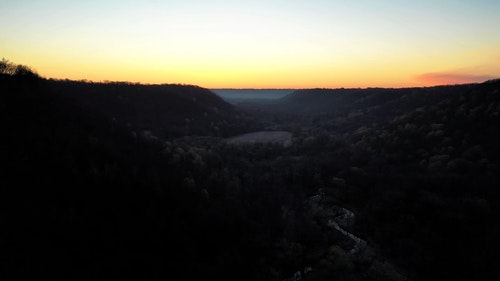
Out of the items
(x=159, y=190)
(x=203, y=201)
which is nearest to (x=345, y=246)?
(x=203, y=201)

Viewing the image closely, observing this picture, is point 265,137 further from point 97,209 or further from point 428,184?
point 97,209

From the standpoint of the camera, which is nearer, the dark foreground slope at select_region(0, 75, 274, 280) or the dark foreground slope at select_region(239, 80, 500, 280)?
the dark foreground slope at select_region(0, 75, 274, 280)

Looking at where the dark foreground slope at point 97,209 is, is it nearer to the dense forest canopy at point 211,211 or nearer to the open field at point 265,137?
the dense forest canopy at point 211,211

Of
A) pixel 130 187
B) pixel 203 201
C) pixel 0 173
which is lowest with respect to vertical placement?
pixel 203 201

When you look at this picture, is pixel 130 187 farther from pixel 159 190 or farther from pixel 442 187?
pixel 442 187

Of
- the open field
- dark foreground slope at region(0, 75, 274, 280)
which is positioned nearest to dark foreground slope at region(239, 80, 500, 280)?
dark foreground slope at region(0, 75, 274, 280)

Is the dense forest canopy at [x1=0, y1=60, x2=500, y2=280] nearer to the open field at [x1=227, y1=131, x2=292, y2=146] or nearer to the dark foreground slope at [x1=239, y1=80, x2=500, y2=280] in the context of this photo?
the dark foreground slope at [x1=239, y1=80, x2=500, y2=280]

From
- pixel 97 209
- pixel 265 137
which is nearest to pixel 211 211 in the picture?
pixel 97 209

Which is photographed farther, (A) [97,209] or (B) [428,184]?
(B) [428,184]
